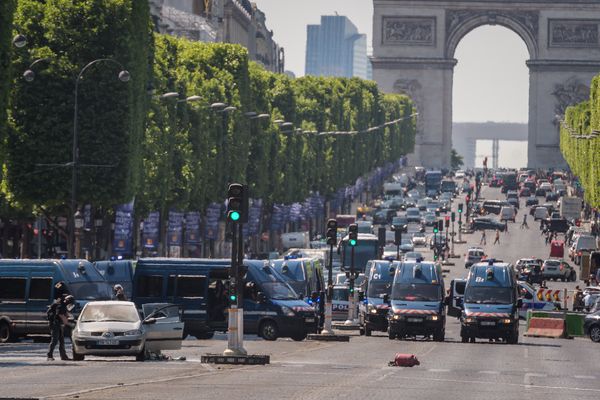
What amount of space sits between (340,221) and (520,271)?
38.3 meters

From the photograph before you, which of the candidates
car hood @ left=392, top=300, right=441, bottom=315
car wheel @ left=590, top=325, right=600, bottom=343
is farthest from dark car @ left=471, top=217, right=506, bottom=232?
car hood @ left=392, top=300, right=441, bottom=315

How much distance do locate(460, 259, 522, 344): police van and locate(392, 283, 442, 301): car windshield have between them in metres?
1.02

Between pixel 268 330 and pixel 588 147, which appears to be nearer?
pixel 268 330

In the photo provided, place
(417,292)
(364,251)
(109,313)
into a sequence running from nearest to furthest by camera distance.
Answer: (109,313) < (417,292) < (364,251)

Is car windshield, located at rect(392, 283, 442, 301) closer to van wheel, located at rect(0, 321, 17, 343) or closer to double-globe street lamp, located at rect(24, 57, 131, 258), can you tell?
double-globe street lamp, located at rect(24, 57, 131, 258)

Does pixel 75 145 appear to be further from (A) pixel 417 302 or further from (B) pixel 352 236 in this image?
(A) pixel 417 302

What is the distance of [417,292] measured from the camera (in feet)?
209

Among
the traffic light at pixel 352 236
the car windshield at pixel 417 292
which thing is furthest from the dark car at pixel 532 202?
the car windshield at pixel 417 292

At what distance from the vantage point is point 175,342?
151ft

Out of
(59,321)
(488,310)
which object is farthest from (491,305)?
(59,321)

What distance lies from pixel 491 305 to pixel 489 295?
81cm

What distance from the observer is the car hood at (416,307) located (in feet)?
204

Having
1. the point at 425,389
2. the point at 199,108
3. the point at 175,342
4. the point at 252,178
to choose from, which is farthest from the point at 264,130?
the point at 425,389

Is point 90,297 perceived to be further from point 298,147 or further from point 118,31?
point 298,147
